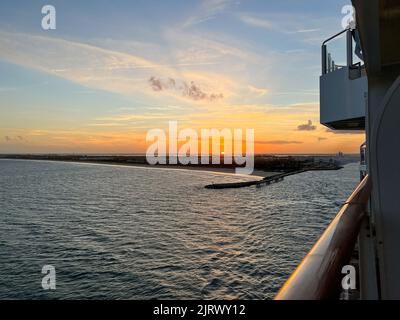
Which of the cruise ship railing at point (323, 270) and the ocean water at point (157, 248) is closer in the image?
the cruise ship railing at point (323, 270)

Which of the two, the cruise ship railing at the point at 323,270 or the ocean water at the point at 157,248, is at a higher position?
the cruise ship railing at the point at 323,270

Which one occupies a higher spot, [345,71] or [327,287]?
[345,71]

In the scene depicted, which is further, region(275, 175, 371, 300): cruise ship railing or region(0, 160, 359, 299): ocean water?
region(0, 160, 359, 299): ocean water

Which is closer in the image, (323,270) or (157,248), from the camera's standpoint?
(323,270)

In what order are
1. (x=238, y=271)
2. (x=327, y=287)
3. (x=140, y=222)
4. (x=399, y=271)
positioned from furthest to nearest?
(x=140, y=222)
(x=238, y=271)
(x=399, y=271)
(x=327, y=287)

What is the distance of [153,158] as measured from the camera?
166875mm

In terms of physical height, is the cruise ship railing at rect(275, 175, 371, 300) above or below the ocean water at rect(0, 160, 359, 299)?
above

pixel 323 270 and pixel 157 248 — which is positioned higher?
pixel 323 270
